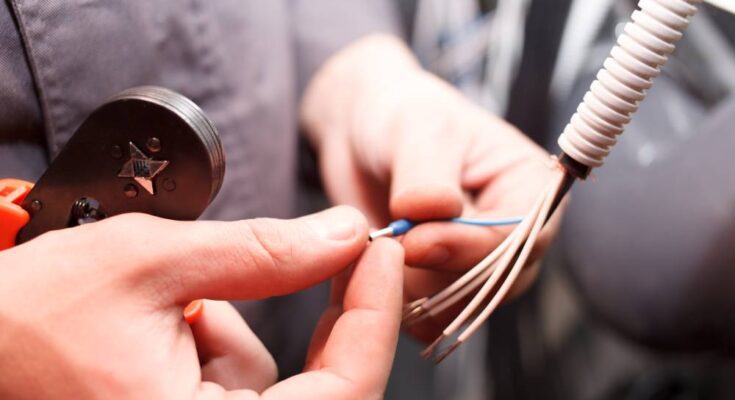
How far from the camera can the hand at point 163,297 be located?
0.24 metres

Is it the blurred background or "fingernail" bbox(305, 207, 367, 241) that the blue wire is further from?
the blurred background

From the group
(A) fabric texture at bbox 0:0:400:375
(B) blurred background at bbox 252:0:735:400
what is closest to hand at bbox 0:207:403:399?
(A) fabric texture at bbox 0:0:400:375

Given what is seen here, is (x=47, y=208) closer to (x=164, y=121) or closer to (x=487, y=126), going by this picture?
(x=164, y=121)

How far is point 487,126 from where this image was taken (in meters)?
0.46

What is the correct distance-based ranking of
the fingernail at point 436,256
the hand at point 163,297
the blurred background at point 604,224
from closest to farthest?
1. the hand at point 163,297
2. the fingernail at point 436,256
3. the blurred background at point 604,224

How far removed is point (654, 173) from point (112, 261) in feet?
1.39

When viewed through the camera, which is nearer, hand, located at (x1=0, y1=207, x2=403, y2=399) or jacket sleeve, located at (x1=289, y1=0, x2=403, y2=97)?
hand, located at (x1=0, y1=207, x2=403, y2=399)

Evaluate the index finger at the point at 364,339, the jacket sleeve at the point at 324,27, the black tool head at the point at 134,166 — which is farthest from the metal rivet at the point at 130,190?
the jacket sleeve at the point at 324,27

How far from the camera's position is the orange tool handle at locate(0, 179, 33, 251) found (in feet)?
0.92

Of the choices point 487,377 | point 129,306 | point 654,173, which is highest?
point 129,306

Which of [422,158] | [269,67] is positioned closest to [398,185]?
[422,158]

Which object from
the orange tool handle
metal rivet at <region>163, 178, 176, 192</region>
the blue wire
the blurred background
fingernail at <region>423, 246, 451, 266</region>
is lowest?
the blurred background

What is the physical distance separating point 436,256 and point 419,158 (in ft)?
0.26

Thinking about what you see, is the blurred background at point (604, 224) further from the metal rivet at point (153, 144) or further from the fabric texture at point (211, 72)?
the metal rivet at point (153, 144)
